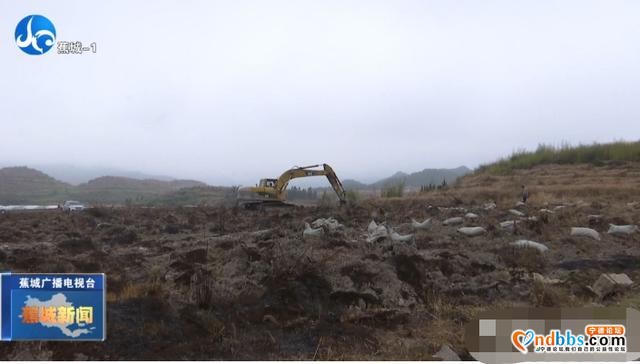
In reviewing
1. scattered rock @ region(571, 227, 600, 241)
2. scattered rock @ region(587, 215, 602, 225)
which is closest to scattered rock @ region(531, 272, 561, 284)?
scattered rock @ region(571, 227, 600, 241)

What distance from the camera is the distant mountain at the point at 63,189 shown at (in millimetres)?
19109

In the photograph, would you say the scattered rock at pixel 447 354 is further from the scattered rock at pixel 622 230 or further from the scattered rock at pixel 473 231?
the scattered rock at pixel 622 230

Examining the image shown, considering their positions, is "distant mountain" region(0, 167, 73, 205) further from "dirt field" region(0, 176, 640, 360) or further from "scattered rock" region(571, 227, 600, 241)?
"scattered rock" region(571, 227, 600, 241)

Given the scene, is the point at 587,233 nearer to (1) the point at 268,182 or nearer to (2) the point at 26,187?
(1) the point at 268,182

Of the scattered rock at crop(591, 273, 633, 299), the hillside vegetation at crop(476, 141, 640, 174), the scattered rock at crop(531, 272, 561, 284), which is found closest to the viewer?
the scattered rock at crop(591, 273, 633, 299)

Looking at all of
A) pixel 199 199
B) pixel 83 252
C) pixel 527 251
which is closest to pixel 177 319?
pixel 83 252

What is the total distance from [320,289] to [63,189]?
906 inches

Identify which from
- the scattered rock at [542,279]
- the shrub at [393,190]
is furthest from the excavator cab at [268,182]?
the scattered rock at [542,279]

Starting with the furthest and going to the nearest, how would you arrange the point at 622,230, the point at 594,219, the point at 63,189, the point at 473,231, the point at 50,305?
the point at 63,189 → the point at 594,219 → the point at 473,231 → the point at 622,230 → the point at 50,305

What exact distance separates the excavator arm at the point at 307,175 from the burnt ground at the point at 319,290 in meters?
10.7

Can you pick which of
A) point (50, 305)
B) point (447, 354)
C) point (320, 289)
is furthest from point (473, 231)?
point (50, 305)

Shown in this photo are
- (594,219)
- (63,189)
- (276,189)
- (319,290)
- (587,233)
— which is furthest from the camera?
(63,189)

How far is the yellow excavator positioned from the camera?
18.3 meters

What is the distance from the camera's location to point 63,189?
23750 mm
